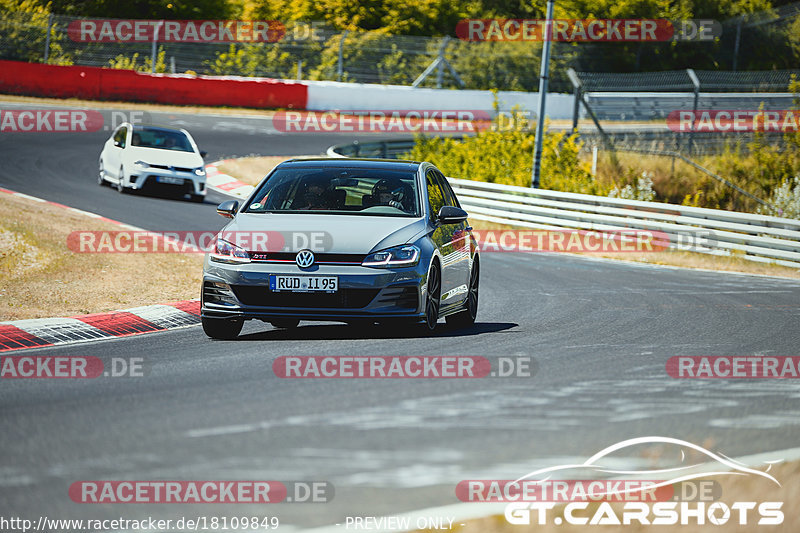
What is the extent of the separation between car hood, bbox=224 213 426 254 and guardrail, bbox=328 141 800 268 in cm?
1249

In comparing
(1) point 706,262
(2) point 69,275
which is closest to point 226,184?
(1) point 706,262

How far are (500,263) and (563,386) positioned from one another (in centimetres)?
1087

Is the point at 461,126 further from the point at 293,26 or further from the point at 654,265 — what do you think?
the point at 654,265

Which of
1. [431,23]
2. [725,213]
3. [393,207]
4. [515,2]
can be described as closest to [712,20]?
[515,2]

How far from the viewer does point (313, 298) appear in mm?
8773

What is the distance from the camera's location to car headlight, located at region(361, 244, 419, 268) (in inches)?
350

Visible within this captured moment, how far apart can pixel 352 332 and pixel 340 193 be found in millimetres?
1252

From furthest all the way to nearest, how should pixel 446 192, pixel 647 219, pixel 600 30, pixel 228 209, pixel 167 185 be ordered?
pixel 600 30 → pixel 167 185 → pixel 647 219 → pixel 446 192 → pixel 228 209

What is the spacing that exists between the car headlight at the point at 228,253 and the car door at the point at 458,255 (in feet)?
6.80

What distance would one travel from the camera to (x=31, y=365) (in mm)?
8023

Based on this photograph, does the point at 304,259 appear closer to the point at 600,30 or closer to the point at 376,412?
the point at 376,412

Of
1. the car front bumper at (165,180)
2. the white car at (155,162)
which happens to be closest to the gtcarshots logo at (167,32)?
the white car at (155,162)

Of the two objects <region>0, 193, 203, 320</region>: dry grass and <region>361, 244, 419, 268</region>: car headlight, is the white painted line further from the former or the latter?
<region>0, 193, 203, 320</region>: dry grass

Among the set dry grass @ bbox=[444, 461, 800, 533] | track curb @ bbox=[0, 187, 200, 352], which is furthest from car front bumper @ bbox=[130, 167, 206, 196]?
dry grass @ bbox=[444, 461, 800, 533]
